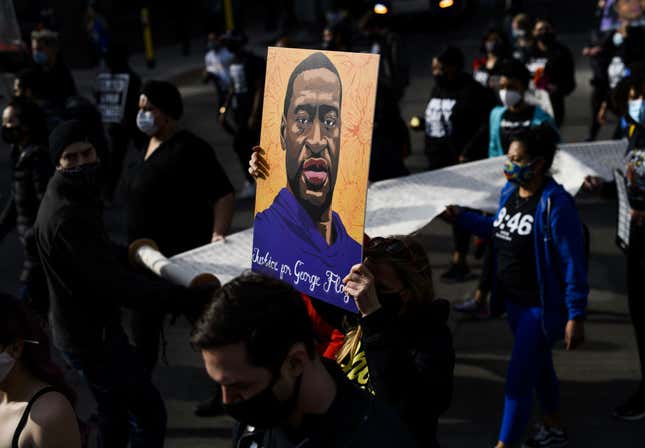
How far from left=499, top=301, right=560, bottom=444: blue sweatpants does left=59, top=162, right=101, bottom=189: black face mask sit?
2.26m

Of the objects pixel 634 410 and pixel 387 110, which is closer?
pixel 634 410

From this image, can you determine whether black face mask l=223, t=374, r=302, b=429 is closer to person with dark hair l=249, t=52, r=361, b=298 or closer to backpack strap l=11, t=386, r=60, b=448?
person with dark hair l=249, t=52, r=361, b=298

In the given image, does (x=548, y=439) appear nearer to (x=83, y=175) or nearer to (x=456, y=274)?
(x=456, y=274)

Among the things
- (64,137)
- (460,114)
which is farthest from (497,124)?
(64,137)

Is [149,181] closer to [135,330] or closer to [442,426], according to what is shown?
[135,330]

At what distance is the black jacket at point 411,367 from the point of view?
9.95 ft

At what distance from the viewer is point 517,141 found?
470 centimetres

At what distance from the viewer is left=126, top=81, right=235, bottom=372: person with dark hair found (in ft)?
16.8

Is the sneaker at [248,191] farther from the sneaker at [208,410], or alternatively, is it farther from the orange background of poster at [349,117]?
the orange background of poster at [349,117]

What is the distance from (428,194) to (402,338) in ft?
8.12

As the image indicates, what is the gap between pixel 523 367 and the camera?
15.3 ft

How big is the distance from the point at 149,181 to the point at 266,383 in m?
3.14

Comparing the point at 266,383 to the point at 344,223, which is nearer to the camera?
the point at 266,383

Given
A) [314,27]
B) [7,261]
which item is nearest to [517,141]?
[7,261]
